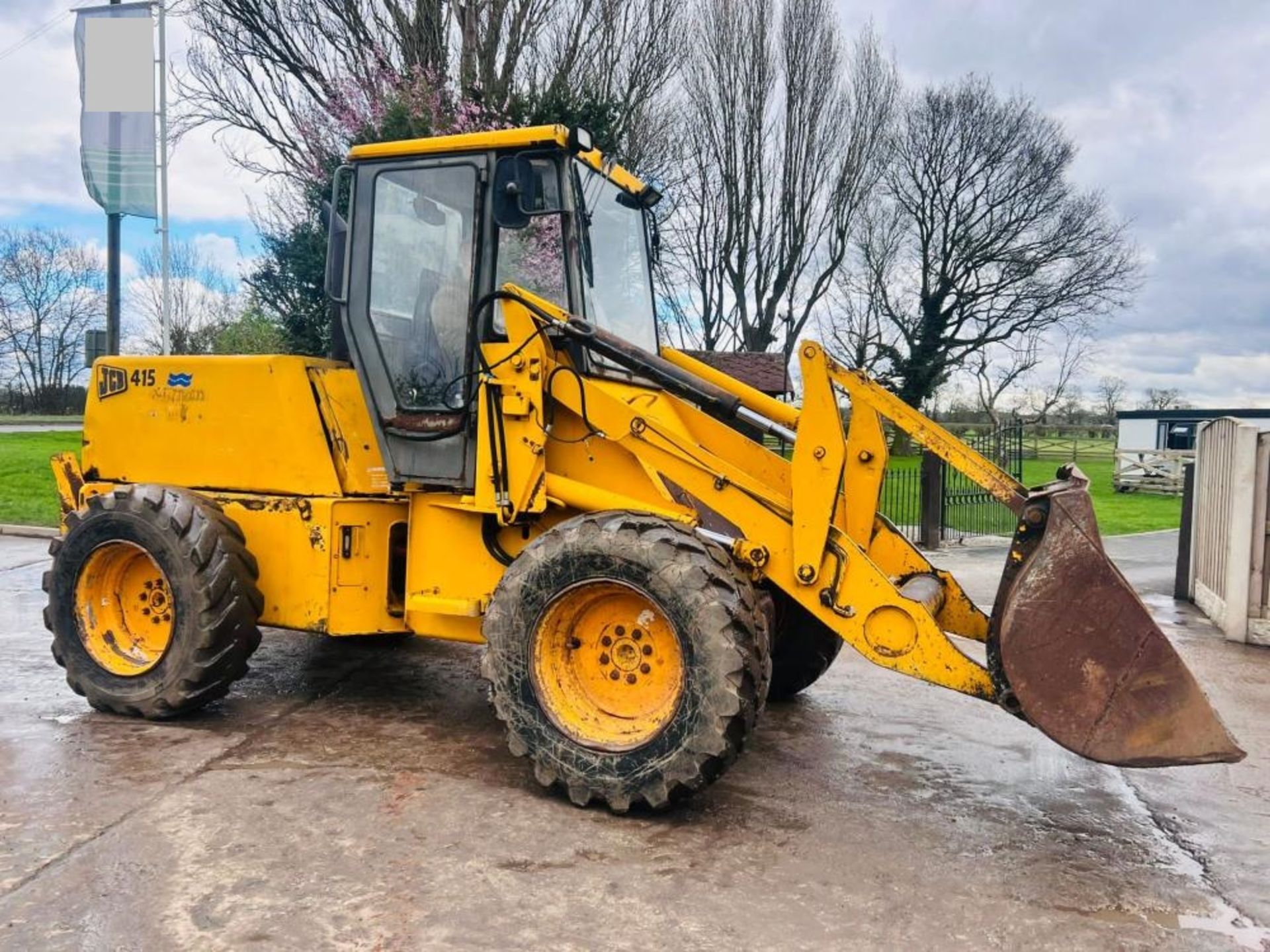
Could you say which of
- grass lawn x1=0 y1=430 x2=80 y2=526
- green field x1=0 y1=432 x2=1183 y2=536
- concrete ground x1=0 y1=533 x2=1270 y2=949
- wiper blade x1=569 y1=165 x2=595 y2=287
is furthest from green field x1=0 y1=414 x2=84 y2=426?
wiper blade x1=569 y1=165 x2=595 y2=287

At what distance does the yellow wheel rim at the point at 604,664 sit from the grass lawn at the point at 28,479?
36.8 ft

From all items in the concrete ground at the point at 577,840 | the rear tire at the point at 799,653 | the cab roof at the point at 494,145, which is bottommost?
the concrete ground at the point at 577,840

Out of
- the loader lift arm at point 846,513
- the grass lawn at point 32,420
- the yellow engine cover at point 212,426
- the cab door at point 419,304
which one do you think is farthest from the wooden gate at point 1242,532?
the grass lawn at point 32,420

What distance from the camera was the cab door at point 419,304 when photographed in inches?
187

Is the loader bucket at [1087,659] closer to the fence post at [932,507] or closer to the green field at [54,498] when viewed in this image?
the green field at [54,498]

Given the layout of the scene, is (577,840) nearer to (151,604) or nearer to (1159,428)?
(151,604)

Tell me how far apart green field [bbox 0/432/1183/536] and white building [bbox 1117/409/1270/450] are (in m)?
3.35

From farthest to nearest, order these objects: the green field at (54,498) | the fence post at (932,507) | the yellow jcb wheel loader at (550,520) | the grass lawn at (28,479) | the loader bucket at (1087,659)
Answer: the green field at (54,498) → the grass lawn at (28,479) → the fence post at (932,507) → the yellow jcb wheel loader at (550,520) → the loader bucket at (1087,659)

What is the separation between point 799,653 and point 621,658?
166 cm

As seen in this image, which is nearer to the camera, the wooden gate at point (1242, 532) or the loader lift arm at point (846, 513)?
the loader lift arm at point (846, 513)

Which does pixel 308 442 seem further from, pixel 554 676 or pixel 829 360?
pixel 829 360

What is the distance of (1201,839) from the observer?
392 cm

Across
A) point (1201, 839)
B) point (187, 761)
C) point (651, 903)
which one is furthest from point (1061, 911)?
point (187, 761)

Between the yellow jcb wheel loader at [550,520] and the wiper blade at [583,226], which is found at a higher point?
the wiper blade at [583,226]
